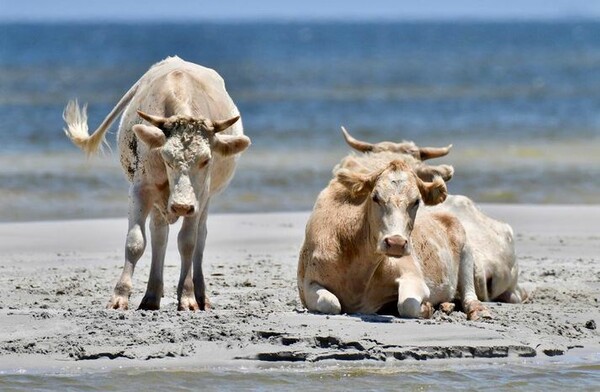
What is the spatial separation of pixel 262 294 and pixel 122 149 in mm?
1696

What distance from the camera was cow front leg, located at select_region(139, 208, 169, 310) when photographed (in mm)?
10047

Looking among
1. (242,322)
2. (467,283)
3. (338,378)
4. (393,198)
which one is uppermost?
(393,198)

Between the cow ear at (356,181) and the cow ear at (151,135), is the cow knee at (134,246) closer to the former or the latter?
Answer: the cow ear at (151,135)

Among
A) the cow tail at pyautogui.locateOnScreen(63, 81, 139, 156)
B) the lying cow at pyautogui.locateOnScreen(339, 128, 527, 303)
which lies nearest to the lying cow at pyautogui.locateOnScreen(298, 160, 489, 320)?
the lying cow at pyautogui.locateOnScreen(339, 128, 527, 303)

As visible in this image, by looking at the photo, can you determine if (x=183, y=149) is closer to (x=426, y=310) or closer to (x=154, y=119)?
(x=154, y=119)

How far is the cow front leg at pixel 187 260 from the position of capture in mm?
10164

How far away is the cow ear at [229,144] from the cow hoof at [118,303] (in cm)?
127

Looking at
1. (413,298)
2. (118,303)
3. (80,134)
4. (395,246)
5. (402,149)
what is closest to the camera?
(395,246)

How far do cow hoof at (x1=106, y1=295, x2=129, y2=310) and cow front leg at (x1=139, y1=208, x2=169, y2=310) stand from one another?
0.45 feet

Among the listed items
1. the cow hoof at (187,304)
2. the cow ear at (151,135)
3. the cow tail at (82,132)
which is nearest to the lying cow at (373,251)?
the cow hoof at (187,304)

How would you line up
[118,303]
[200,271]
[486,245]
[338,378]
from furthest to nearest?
[486,245]
[200,271]
[118,303]
[338,378]

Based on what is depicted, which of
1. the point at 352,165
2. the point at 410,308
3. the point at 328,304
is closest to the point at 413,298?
the point at 410,308

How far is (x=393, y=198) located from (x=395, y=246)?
0.47 meters

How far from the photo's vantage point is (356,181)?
9953mm
